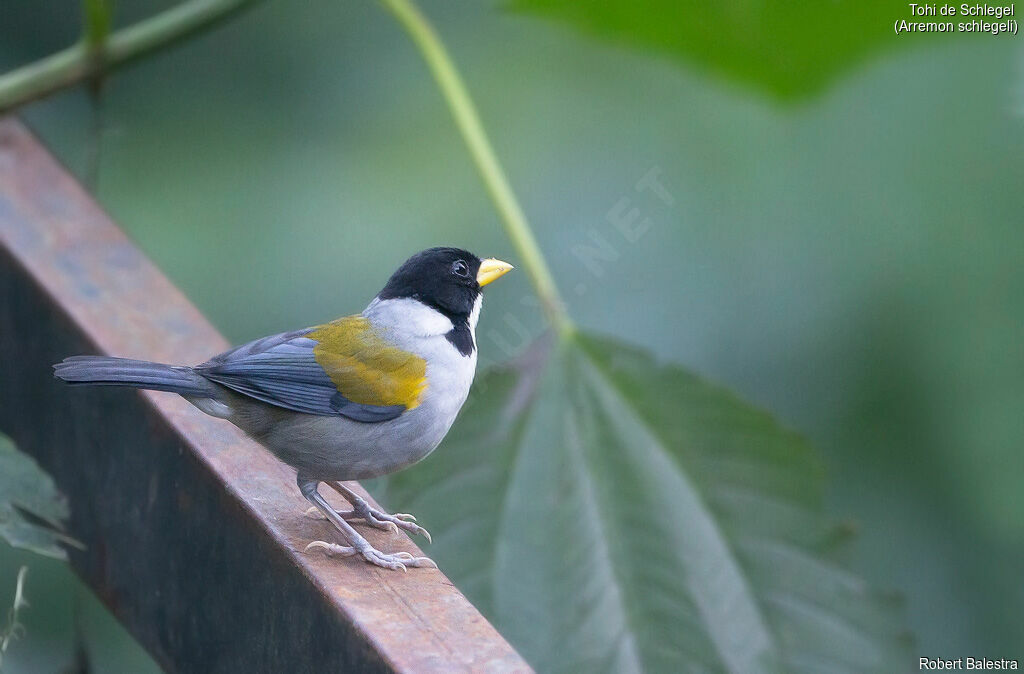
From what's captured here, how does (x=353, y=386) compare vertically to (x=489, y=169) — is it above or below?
below

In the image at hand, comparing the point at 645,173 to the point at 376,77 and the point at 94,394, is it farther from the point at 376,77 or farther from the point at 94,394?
the point at 94,394

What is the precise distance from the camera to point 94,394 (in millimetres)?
2080

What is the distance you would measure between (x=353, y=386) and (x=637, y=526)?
0.58m

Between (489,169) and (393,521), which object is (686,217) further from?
(393,521)

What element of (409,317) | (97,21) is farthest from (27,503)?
(97,21)

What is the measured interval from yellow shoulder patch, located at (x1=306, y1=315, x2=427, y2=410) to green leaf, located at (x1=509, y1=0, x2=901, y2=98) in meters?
0.77

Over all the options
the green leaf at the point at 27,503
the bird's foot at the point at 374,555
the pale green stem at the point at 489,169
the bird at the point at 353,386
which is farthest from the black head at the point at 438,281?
the green leaf at the point at 27,503

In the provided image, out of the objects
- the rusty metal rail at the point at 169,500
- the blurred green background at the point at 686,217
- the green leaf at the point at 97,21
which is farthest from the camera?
the blurred green background at the point at 686,217

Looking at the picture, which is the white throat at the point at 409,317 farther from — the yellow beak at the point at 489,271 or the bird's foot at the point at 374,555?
the bird's foot at the point at 374,555

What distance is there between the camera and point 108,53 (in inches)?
102

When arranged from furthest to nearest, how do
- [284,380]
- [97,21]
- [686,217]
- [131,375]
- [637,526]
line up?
[686,217]
[97,21]
[637,526]
[284,380]
[131,375]

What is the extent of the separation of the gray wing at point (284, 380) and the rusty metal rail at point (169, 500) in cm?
9

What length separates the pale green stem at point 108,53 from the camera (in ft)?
8.33

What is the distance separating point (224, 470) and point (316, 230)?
4.81 ft
